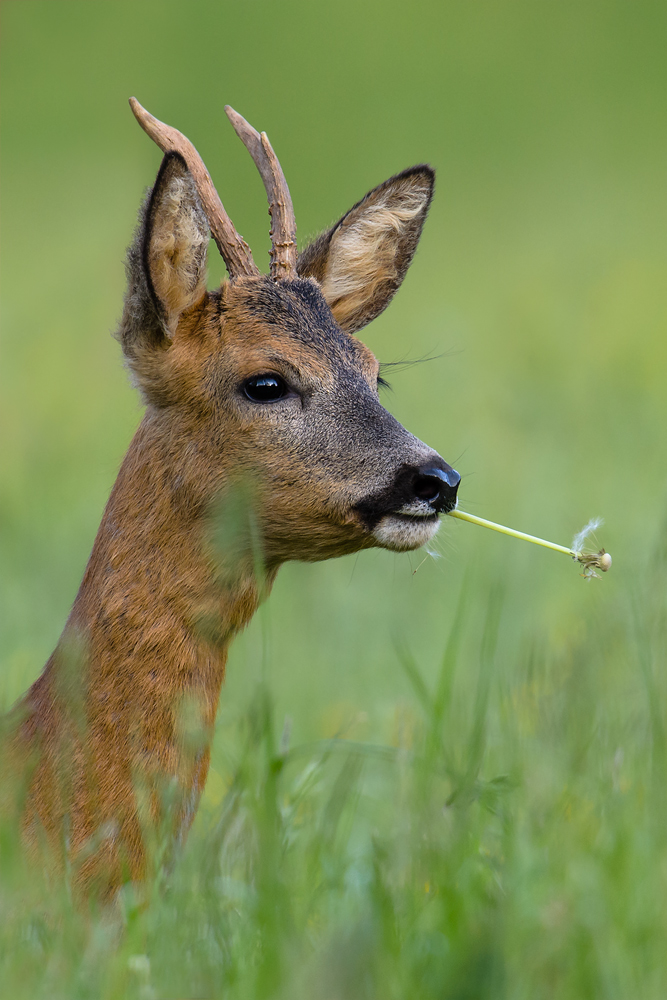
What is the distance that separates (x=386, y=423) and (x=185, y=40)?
13.8 m

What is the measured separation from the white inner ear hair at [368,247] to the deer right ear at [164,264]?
0.75 metres

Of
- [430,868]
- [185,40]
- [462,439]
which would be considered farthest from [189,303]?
[185,40]

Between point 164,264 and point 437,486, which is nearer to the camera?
point 437,486

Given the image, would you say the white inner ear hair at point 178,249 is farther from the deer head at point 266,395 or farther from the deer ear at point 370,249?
the deer ear at point 370,249

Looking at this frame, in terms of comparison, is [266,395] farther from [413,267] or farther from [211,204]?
[413,267]

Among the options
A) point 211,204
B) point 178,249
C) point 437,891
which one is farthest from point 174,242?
point 437,891

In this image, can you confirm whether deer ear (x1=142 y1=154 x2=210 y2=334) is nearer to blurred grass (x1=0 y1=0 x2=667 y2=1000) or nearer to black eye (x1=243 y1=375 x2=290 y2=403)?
black eye (x1=243 y1=375 x2=290 y2=403)

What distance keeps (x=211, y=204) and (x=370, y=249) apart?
28.9 inches

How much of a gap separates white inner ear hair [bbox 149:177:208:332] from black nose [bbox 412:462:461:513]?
0.84m

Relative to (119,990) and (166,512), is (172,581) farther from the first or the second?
(119,990)

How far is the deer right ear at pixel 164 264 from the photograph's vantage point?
3426 millimetres

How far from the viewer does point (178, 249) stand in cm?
355

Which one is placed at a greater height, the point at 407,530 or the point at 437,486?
the point at 437,486

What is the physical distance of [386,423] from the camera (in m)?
3.53
